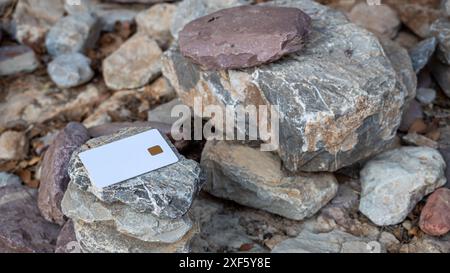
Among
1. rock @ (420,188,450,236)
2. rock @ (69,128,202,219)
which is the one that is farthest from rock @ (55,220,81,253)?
rock @ (420,188,450,236)

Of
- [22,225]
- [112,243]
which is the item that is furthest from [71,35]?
[112,243]

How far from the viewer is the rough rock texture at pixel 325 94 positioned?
9.52 ft

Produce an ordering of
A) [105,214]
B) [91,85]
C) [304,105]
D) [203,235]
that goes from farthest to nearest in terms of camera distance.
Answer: [91,85], [203,235], [304,105], [105,214]

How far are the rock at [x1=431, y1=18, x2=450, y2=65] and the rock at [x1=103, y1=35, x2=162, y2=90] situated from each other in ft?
6.31

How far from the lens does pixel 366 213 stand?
316 centimetres

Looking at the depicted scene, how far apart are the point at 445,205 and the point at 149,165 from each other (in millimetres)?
1530

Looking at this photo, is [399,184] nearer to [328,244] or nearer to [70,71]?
[328,244]

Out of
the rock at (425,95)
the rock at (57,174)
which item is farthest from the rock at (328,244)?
the rock at (425,95)

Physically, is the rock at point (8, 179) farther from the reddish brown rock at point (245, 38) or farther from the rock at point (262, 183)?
the reddish brown rock at point (245, 38)

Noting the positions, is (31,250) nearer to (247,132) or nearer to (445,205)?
(247,132)

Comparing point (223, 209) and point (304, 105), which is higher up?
point (304, 105)

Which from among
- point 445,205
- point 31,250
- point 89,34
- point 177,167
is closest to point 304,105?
point 177,167

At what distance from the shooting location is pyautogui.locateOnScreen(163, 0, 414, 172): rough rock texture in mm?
2900

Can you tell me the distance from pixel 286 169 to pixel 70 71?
1.89 metres
